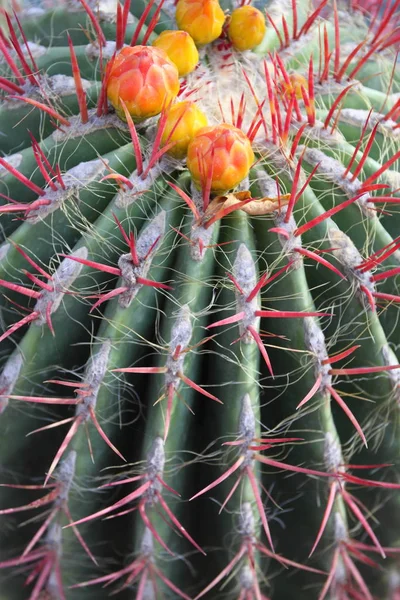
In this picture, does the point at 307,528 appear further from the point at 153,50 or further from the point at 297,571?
the point at 153,50

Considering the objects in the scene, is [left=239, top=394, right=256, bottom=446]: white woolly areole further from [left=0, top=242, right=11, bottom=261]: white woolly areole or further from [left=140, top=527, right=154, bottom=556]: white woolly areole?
[left=0, top=242, right=11, bottom=261]: white woolly areole

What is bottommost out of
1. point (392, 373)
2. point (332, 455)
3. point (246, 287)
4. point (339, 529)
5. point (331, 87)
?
point (339, 529)

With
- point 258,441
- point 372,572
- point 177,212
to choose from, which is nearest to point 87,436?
point 258,441

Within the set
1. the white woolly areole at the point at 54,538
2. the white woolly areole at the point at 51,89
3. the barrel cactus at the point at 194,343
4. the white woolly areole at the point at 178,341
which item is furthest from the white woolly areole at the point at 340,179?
the white woolly areole at the point at 54,538

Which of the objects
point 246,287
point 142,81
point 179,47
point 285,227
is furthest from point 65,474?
point 179,47

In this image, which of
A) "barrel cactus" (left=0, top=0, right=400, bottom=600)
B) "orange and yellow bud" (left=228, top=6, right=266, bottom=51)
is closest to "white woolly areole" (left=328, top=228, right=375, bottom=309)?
"barrel cactus" (left=0, top=0, right=400, bottom=600)

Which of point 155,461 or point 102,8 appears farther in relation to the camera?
point 102,8

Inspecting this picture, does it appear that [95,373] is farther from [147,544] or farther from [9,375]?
[147,544]
